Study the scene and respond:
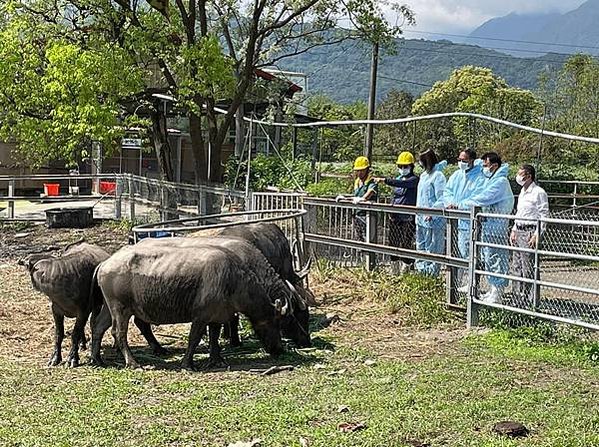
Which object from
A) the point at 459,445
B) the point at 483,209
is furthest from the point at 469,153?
the point at 459,445

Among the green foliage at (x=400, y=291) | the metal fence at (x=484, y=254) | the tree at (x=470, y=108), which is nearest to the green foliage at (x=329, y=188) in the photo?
the tree at (x=470, y=108)

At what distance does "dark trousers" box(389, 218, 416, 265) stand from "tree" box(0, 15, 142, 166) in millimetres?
9770

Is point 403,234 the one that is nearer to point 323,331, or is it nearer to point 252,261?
point 323,331

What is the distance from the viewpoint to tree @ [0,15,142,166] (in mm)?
19922

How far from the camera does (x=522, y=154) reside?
30844mm

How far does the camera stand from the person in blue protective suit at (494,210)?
10.1 metres

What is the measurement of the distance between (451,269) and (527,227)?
1.36 metres

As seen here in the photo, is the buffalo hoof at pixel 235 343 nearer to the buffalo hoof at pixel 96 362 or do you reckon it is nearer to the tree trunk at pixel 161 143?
the buffalo hoof at pixel 96 362

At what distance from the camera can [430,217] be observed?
1166 centimetres

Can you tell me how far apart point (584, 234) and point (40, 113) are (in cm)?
1630

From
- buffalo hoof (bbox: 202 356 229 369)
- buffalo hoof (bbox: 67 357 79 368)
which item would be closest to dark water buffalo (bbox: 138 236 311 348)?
buffalo hoof (bbox: 202 356 229 369)

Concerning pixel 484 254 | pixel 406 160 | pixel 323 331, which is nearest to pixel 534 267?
pixel 484 254

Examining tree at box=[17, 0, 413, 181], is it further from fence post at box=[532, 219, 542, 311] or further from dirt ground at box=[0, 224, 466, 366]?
fence post at box=[532, 219, 542, 311]

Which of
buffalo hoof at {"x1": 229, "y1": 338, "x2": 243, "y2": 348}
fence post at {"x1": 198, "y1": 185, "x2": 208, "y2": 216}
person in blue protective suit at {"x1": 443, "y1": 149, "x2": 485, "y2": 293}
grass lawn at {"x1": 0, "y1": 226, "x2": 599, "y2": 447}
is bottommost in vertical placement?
buffalo hoof at {"x1": 229, "y1": 338, "x2": 243, "y2": 348}
